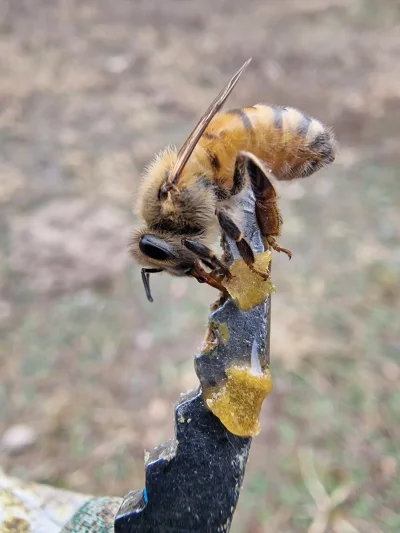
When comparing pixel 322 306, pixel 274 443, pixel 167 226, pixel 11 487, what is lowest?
pixel 274 443

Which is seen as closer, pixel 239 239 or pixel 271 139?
pixel 239 239

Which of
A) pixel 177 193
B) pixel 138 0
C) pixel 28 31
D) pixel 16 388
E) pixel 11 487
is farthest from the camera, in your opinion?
pixel 138 0

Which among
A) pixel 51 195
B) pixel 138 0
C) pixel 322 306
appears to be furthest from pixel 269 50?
pixel 322 306

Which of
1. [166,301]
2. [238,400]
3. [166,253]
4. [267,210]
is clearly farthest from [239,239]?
[166,301]

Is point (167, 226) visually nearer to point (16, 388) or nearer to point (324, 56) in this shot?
point (16, 388)

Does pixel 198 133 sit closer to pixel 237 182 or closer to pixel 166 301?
pixel 237 182
